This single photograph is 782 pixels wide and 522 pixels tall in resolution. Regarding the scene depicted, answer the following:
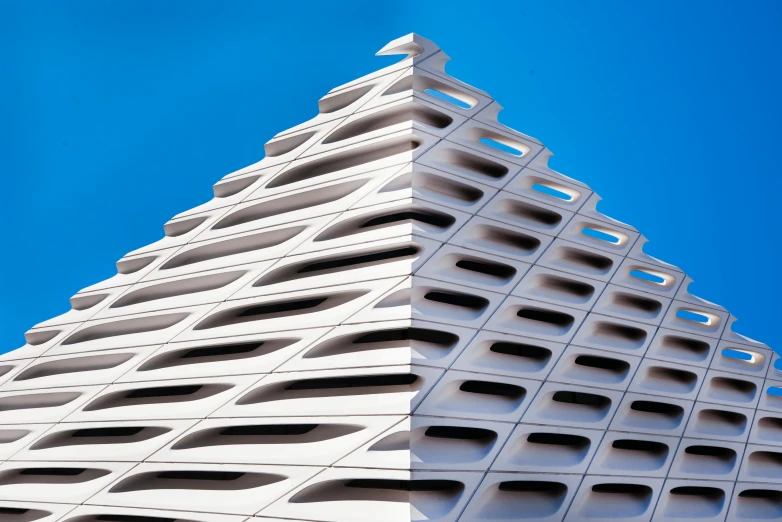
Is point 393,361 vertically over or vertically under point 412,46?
under

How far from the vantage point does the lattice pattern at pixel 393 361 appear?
558 inches

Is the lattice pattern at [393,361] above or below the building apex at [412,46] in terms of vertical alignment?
below

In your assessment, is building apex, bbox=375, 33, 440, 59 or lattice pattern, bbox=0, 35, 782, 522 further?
building apex, bbox=375, 33, 440, 59

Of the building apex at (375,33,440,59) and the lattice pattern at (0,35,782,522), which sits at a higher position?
the building apex at (375,33,440,59)

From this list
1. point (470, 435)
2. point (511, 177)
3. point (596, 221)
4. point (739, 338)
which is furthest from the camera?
point (739, 338)

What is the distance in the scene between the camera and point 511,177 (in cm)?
1861

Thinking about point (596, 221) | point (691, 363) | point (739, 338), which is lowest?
point (691, 363)

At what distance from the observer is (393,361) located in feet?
45.2

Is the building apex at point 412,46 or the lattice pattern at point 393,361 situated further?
the building apex at point 412,46

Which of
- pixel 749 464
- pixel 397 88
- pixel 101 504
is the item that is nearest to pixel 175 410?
pixel 101 504

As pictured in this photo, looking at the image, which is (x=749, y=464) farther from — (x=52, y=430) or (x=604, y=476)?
(x=52, y=430)

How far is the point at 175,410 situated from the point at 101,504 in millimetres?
2646

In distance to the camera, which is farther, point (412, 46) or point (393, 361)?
point (412, 46)

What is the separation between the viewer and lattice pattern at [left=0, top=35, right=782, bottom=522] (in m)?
14.2
